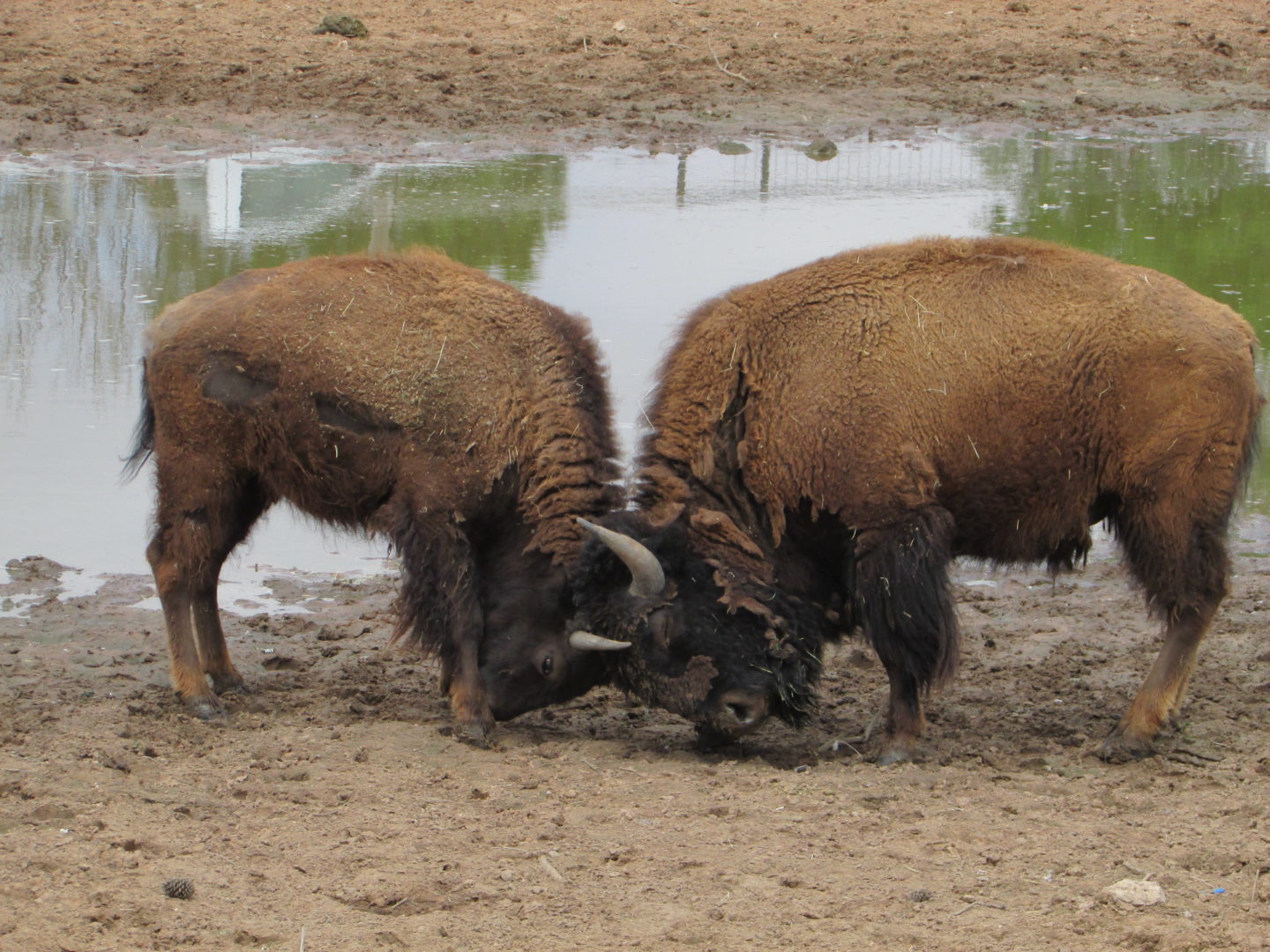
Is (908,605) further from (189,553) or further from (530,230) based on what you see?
(530,230)

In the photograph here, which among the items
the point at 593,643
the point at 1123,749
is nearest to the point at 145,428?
the point at 593,643

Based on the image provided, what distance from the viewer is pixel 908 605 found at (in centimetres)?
553

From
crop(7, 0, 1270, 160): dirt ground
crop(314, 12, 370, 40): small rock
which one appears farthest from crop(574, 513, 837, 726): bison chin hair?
crop(314, 12, 370, 40): small rock

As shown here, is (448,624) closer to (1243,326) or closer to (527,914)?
(527,914)

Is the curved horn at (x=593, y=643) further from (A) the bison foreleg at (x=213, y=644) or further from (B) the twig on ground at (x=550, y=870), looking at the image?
(A) the bison foreleg at (x=213, y=644)

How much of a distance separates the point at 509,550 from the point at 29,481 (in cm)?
351

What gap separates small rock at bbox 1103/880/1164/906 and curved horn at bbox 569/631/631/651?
6.79 ft

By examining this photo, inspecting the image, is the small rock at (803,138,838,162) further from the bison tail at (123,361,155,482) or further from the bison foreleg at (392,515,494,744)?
the bison foreleg at (392,515,494,744)

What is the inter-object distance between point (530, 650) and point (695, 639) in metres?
0.72

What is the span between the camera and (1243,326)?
→ 575 cm

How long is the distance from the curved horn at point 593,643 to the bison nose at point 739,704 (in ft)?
1.36

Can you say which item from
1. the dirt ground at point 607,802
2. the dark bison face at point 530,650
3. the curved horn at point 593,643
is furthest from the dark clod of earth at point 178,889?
the dark bison face at point 530,650

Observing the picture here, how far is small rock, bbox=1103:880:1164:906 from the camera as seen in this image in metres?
4.05

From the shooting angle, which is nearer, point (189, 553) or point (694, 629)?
point (694, 629)
